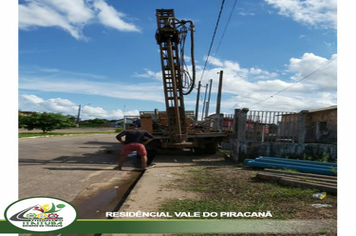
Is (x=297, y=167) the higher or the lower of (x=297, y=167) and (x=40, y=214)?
the lower

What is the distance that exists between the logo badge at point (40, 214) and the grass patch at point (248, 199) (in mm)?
1169

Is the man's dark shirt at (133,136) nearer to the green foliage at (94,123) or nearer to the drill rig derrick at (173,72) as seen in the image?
the drill rig derrick at (173,72)

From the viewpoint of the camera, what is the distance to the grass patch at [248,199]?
341cm

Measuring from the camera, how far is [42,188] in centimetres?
521

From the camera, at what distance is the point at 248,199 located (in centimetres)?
402

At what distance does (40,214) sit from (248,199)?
265cm

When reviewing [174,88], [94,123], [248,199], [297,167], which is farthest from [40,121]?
[94,123]

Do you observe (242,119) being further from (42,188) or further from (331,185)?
(42,188)

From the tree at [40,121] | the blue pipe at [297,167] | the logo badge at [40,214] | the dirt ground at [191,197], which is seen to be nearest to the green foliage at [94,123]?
the tree at [40,121]

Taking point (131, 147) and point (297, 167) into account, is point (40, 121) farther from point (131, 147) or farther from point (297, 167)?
point (297, 167)

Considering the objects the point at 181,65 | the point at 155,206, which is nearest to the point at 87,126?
the point at 181,65

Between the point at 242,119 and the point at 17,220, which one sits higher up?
the point at 242,119

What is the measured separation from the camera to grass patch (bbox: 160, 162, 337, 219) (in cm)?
341

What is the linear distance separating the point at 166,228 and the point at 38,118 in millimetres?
31269
